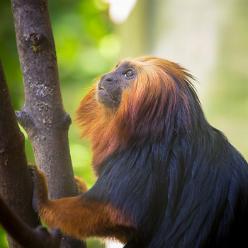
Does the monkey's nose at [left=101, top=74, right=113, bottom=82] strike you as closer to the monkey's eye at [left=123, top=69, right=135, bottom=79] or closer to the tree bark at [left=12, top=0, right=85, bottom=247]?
the monkey's eye at [left=123, top=69, right=135, bottom=79]

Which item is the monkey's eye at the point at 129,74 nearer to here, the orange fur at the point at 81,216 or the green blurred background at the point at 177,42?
the orange fur at the point at 81,216

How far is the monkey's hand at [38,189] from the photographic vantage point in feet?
6.61

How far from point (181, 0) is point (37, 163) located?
112 inches

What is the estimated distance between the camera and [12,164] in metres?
1.88

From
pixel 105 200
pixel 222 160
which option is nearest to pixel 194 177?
pixel 222 160

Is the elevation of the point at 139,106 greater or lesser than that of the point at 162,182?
greater

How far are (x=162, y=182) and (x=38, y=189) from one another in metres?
0.41

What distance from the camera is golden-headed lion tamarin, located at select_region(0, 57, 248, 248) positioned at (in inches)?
84.2

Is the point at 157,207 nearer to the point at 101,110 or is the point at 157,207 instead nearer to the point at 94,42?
the point at 101,110

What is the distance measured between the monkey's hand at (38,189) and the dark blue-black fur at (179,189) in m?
0.19

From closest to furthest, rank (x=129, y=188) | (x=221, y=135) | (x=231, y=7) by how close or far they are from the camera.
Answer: (x=129, y=188) < (x=221, y=135) < (x=231, y=7)

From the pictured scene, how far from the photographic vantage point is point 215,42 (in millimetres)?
4605

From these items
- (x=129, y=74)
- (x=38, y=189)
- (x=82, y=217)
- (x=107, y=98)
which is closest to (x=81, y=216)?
(x=82, y=217)

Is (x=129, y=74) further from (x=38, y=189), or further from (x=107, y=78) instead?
(x=38, y=189)
